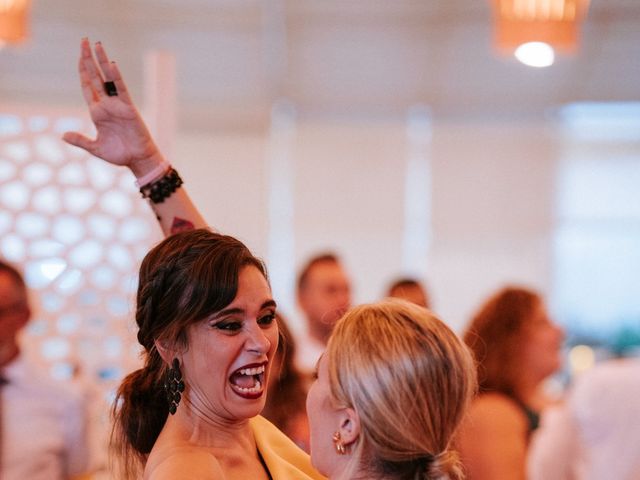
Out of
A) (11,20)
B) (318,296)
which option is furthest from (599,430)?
(11,20)

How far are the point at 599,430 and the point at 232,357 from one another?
175cm

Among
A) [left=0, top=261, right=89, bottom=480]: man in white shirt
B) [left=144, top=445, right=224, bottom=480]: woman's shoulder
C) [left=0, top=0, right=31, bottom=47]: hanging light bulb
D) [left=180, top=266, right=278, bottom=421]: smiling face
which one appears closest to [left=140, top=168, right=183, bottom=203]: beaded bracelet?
[left=180, top=266, right=278, bottom=421]: smiling face

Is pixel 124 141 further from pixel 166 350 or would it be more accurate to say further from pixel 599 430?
pixel 599 430

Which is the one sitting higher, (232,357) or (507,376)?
(232,357)

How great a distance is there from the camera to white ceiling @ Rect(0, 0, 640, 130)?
322 inches

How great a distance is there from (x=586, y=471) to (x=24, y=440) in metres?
1.66

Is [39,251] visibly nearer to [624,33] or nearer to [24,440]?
[24,440]

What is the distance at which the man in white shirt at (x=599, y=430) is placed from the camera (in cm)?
324

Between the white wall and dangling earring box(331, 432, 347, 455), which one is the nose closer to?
dangling earring box(331, 432, 347, 455)

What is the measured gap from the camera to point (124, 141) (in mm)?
2264

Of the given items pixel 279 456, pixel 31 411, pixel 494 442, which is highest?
pixel 279 456

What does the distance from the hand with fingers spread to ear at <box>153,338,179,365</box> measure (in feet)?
1.70

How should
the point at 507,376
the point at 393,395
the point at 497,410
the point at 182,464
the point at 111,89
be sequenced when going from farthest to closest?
1. the point at 507,376
2. the point at 497,410
3. the point at 111,89
4. the point at 182,464
5. the point at 393,395

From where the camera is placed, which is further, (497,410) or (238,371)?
(497,410)
